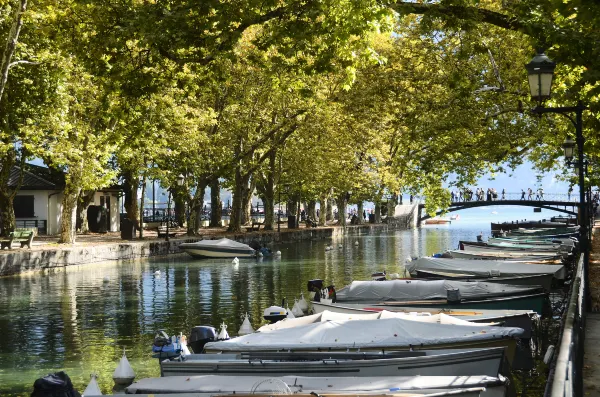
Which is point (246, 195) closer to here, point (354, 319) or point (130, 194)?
point (130, 194)

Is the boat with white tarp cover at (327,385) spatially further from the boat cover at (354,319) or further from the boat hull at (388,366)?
the boat cover at (354,319)

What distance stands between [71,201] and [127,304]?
1815 centimetres

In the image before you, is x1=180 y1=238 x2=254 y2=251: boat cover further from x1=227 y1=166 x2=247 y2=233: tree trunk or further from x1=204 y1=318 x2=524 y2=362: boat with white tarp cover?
x1=204 y1=318 x2=524 y2=362: boat with white tarp cover

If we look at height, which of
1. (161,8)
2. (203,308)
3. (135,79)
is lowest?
(203,308)

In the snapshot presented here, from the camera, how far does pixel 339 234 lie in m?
81.1

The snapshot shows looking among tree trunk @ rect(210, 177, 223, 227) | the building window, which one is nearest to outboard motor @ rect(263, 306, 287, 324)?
the building window

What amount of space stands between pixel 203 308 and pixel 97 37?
1175 centimetres

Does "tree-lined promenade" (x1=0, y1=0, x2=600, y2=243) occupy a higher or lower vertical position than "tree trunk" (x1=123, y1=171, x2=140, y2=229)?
higher

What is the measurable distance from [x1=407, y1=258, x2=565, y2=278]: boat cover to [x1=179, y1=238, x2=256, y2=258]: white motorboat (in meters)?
20.6

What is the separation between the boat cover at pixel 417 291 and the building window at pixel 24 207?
140ft

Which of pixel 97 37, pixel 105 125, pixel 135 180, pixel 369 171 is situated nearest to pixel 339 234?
pixel 369 171

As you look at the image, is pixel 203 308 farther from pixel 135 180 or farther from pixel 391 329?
pixel 135 180

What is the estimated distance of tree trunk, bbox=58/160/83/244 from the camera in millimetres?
44094

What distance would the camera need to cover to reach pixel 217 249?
1969 inches
